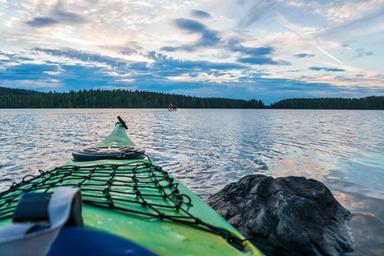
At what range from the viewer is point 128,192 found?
4223 mm

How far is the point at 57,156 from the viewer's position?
54.3 ft

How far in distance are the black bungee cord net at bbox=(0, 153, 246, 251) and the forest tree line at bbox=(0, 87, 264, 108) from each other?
15318 centimetres

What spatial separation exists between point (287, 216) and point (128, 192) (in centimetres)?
307

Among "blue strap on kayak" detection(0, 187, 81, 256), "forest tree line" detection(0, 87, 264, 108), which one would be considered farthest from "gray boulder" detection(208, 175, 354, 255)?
"forest tree line" detection(0, 87, 264, 108)

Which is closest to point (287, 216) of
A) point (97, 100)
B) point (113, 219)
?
point (113, 219)

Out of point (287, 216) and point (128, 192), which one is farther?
point (287, 216)

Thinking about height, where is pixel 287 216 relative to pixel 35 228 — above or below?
below

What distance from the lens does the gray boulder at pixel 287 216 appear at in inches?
223

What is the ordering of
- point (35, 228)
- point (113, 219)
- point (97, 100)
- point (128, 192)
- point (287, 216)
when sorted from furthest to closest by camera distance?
1. point (97, 100)
2. point (287, 216)
3. point (128, 192)
4. point (113, 219)
5. point (35, 228)

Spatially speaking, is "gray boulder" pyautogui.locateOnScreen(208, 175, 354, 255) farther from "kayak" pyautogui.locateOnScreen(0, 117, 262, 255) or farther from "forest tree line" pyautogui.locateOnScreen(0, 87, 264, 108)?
"forest tree line" pyautogui.locateOnScreen(0, 87, 264, 108)

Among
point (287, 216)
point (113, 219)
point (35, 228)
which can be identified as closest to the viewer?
point (35, 228)

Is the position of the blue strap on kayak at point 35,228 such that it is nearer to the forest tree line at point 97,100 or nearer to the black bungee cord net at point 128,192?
the black bungee cord net at point 128,192

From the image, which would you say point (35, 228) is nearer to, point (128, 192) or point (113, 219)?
point (113, 219)

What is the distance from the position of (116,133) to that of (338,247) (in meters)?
9.48
